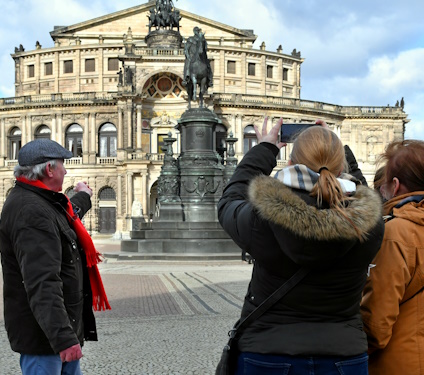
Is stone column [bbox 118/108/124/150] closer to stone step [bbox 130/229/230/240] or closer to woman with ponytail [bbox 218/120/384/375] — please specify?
stone step [bbox 130/229/230/240]

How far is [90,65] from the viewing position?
6738 centimetres

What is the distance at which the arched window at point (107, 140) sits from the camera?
62.4 metres

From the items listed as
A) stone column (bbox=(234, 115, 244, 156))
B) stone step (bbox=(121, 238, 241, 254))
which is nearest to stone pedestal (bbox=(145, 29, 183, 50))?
stone column (bbox=(234, 115, 244, 156))

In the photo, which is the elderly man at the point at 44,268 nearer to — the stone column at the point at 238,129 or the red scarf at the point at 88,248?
the red scarf at the point at 88,248

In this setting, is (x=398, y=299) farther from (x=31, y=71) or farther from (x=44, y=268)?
(x=31, y=71)

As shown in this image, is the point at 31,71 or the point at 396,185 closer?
the point at 396,185

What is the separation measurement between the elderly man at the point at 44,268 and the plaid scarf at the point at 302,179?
1.44m

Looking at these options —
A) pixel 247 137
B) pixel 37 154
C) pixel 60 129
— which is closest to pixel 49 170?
pixel 37 154

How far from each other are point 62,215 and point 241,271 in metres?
13.1

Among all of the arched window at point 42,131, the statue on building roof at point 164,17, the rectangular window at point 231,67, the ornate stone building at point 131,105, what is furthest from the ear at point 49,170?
the rectangular window at point 231,67

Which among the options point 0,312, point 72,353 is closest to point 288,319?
point 72,353

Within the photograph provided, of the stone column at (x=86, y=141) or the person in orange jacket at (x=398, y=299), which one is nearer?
the person in orange jacket at (x=398, y=299)

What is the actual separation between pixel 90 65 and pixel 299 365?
221ft

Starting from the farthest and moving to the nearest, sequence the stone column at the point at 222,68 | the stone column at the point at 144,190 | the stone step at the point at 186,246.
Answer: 1. the stone column at the point at 222,68
2. the stone column at the point at 144,190
3. the stone step at the point at 186,246
